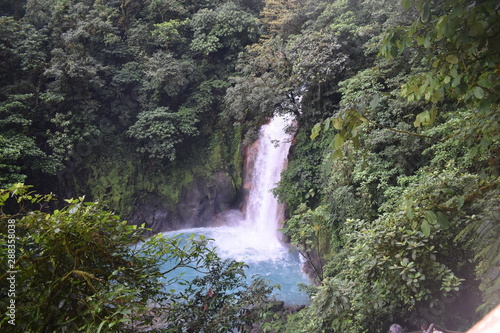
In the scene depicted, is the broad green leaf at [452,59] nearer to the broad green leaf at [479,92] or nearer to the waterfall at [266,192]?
the broad green leaf at [479,92]

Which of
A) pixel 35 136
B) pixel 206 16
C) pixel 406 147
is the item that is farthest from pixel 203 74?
pixel 406 147

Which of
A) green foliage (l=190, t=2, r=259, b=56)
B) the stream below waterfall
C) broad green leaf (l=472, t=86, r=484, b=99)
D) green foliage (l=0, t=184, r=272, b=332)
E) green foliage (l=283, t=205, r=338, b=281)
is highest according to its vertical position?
green foliage (l=190, t=2, r=259, b=56)

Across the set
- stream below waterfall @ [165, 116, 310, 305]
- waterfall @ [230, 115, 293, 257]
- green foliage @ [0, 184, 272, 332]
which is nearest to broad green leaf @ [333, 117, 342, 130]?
green foliage @ [0, 184, 272, 332]

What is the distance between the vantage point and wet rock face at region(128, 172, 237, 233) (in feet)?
36.6

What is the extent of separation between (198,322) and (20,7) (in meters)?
13.1

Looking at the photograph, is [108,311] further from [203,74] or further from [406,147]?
[203,74]

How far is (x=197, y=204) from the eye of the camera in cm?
1134

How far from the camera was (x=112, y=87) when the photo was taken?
33.5 ft

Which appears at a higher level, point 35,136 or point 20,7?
point 20,7

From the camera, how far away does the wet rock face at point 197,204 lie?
36.6 ft

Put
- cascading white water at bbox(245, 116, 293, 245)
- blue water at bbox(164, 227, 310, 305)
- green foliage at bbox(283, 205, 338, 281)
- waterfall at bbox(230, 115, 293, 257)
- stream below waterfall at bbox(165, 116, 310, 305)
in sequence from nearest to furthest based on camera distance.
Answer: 1. green foliage at bbox(283, 205, 338, 281)
2. blue water at bbox(164, 227, 310, 305)
3. stream below waterfall at bbox(165, 116, 310, 305)
4. waterfall at bbox(230, 115, 293, 257)
5. cascading white water at bbox(245, 116, 293, 245)

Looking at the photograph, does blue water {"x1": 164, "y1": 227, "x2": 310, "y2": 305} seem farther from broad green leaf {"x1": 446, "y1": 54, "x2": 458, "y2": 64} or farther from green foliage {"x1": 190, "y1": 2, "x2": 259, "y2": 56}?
green foliage {"x1": 190, "y1": 2, "x2": 259, "y2": 56}

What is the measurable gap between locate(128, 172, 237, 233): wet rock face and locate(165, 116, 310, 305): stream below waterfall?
0.36m

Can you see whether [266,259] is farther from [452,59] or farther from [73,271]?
[452,59]
